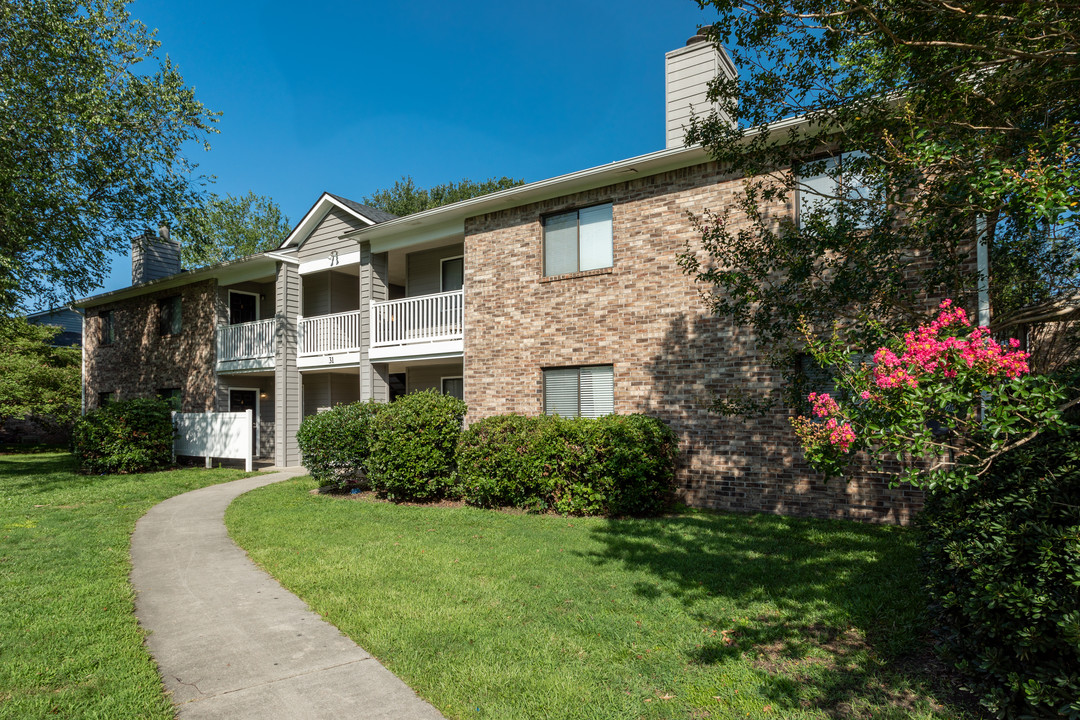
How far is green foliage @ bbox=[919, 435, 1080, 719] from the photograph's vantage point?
2.81 m

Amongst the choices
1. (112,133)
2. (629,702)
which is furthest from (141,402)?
(629,702)

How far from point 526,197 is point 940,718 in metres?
10.8

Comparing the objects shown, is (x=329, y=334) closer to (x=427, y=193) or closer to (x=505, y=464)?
(x=505, y=464)

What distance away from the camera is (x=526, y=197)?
486 inches

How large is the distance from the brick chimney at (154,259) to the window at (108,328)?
204 cm

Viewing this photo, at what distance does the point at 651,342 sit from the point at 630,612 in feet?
20.9

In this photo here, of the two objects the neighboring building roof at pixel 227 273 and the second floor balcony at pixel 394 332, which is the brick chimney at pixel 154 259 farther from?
the second floor balcony at pixel 394 332

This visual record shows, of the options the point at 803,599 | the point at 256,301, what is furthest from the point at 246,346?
the point at 803,599

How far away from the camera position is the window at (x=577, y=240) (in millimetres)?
11594

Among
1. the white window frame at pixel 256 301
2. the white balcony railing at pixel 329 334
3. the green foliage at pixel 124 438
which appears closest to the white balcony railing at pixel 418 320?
the white balcony railing at pixel 329 334

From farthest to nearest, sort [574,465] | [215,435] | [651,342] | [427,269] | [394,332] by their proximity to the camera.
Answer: [427,269] → [215,435] → [394,332] → [651,342] → [574,465]

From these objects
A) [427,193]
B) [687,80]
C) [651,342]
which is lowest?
[651,342]

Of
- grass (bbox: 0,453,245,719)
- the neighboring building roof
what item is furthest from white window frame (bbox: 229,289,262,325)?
grass (bbox: 0,453,245,719)

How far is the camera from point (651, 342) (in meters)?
10.7
